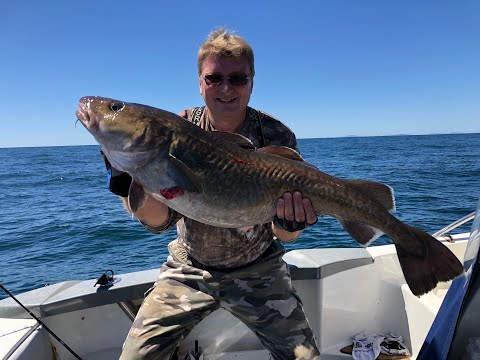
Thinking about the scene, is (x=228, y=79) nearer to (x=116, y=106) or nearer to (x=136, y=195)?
(x=116, y=106)

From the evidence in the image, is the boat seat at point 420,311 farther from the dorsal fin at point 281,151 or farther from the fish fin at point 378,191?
the dorsal fin at point 281,151

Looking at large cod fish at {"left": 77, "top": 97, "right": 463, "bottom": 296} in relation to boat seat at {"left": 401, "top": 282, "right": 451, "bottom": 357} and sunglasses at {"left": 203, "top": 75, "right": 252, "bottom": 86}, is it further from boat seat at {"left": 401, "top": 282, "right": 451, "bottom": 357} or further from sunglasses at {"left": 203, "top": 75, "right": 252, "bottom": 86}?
boat seat at {"left": 401, "top": 282, "right": 451, "bottom": 357}

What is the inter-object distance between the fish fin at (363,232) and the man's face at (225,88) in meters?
1.40

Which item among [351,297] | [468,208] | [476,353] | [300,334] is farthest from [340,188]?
[468,208]

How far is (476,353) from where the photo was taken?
2.77m

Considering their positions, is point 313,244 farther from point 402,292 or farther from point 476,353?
point 476,353

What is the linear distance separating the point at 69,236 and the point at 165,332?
12.1 metres

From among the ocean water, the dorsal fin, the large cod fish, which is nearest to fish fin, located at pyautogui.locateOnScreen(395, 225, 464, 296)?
the large cod fish

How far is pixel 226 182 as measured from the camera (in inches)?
110

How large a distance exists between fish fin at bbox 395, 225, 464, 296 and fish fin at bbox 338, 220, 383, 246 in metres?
0.21

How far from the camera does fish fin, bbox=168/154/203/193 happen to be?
2.68 meters

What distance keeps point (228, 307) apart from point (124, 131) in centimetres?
181

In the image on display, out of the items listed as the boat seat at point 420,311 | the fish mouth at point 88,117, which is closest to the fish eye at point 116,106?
the fish mouth at point 88,117

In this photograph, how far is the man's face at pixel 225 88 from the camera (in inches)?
131
